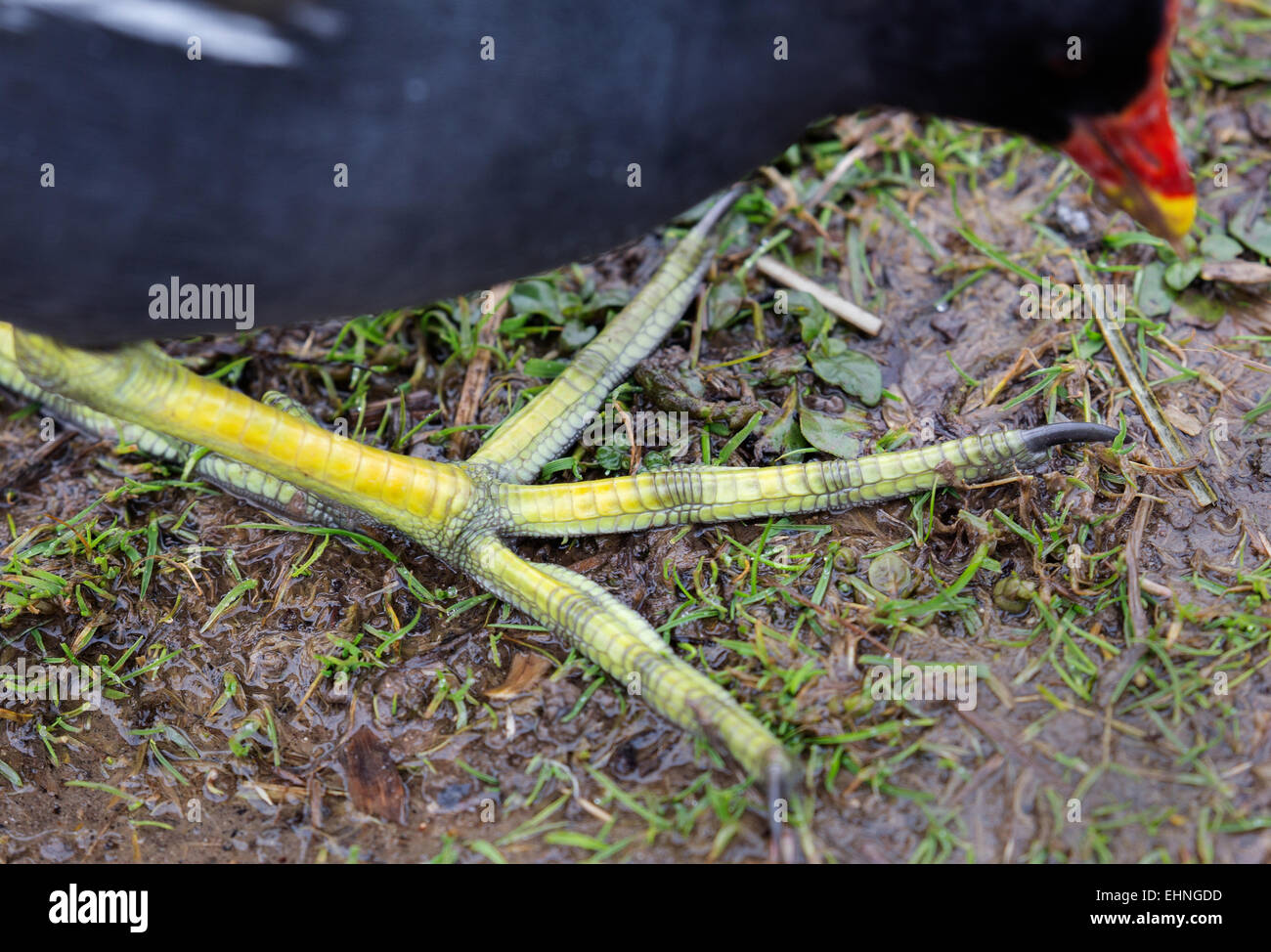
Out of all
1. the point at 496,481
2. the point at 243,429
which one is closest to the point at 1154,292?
the point at 496,481

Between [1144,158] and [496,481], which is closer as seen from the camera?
[1144,158]

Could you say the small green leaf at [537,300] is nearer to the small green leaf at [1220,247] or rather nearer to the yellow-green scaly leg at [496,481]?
the yellow-green scaly leg at [496,481]

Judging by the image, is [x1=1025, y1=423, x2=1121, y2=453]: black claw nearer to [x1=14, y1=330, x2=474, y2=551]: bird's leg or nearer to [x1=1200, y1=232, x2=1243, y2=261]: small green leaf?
[x1=1200, y1=232, x2=1243, y2=261]: small green leaf

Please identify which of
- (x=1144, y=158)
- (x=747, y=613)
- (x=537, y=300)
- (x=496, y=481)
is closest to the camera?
(x=1144, y=158)

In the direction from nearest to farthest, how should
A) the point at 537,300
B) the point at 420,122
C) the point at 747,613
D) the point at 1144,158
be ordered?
the point at 420,122, the point at 1144,158, the point at 747,613, the point at 537,300

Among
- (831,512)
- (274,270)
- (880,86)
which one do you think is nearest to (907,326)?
(831,512)

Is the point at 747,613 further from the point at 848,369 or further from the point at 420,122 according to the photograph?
the point at 420,122
